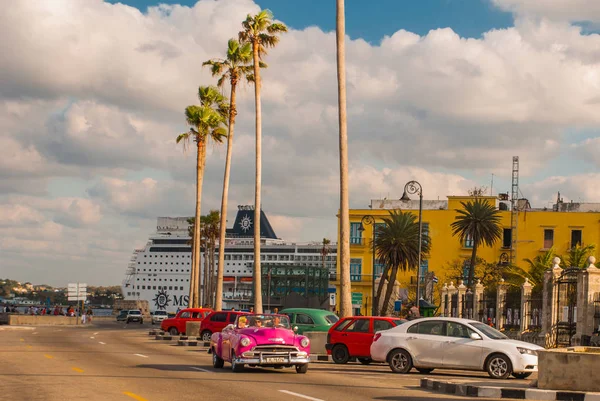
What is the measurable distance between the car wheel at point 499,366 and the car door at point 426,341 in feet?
3.95

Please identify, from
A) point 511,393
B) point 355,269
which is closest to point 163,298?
point 355,269

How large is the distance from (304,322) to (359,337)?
6.48 meters

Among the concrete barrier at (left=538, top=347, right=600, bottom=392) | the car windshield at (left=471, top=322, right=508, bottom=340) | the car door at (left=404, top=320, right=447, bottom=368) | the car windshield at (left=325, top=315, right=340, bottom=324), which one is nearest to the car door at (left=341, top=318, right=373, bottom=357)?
the car door at (left=404, top=320, right=447, bottom=368)

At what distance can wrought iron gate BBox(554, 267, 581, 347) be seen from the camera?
33094 mm

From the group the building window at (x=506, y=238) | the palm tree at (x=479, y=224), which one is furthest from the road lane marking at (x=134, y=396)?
the building window at (x=506, y=238)

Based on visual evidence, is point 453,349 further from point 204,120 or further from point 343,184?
point 204,120

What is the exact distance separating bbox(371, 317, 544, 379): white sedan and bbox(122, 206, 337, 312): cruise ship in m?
127

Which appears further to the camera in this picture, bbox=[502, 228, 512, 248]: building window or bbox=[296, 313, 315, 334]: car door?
bbox=[502, 228, 512, 248]: building window

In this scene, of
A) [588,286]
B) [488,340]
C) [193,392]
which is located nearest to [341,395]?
[193,392]

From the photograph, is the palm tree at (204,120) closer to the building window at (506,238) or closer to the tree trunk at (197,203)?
the tree trunk at (197,203)

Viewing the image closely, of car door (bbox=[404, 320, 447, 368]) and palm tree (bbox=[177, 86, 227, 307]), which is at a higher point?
palm tree (bbox=[177, 86, 227, 307])

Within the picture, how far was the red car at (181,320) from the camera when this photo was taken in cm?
4778

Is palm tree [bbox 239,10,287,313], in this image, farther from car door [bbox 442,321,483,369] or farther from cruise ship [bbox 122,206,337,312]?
cruise ship [bbox 122,206,337,312]

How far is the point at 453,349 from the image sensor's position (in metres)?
22.1
